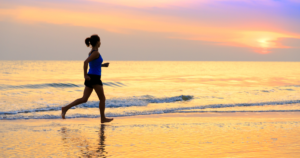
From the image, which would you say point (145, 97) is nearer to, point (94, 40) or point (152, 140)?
point (94, 40)

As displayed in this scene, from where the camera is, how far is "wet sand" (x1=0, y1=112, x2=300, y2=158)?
4.57 metres

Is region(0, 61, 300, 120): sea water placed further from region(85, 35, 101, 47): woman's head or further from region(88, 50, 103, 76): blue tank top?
region(85, 35, 101, 47): woman's head

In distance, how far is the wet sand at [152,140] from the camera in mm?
4570

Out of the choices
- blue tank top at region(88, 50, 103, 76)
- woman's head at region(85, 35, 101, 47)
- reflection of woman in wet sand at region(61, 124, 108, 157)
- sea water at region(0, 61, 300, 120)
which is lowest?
reflection of woman in wet sand at region(61, 124, 108, 157)

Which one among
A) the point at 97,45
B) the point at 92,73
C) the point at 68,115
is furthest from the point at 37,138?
the point at 68,115

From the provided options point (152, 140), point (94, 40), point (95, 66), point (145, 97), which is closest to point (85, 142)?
point (152, 140)

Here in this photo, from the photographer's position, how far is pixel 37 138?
18.2 feet

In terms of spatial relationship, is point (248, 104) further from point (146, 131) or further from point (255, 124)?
point (146, 131)

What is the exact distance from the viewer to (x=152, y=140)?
541 centimetres

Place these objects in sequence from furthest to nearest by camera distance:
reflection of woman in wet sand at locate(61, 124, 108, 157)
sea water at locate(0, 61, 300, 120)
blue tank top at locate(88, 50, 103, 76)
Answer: sea water at locate(0, 61, 300, 120) < blue tank top at locate(88, 50, 103, 76) < reflection of woman in wet sand at locate(61, 124, 108, 157)

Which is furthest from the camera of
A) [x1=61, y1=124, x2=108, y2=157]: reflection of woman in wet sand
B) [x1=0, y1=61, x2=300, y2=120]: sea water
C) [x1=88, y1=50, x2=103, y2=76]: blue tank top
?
[x1=0, y1=61, x2=300, y2=120]: sea water

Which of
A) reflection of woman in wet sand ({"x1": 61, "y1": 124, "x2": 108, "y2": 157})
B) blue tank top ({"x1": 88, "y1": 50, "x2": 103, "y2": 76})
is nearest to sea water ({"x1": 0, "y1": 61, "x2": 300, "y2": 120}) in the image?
blue tank top ({"x1": 88, "y1": 50, "x2": 103, "y2": 76})

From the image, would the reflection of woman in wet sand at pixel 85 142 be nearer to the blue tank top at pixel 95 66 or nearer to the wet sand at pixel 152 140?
the wet sand at pixel 152 140

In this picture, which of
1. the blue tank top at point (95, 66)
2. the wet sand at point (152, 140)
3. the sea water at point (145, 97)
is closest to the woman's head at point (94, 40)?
the blue tank top at point (95, 66)
